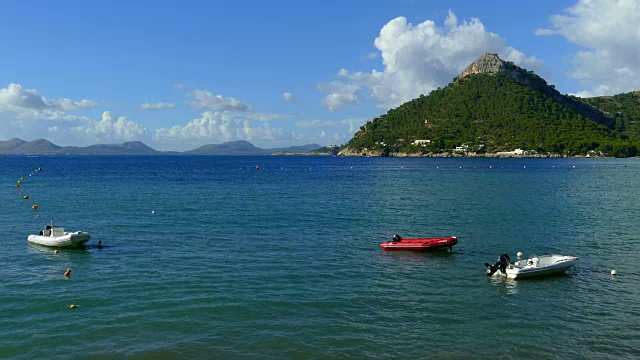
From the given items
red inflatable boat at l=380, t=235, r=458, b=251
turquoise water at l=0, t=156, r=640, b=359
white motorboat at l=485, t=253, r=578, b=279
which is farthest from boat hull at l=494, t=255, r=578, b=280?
red inflatable boat at l=380, t=235, r=458, b=251

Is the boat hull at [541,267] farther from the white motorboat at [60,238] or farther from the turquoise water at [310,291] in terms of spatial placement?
the white motorboat at [60,238]

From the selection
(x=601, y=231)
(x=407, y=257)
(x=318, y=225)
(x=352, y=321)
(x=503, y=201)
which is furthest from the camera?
(x=503, y=201)

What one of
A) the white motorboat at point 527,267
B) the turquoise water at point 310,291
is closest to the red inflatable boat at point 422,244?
the turquoise water at point 310,291

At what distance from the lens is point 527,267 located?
111ft

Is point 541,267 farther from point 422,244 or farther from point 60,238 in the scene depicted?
point 60,238

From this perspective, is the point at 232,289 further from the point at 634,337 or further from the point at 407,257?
the point at 634,337

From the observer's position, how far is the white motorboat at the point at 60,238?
4166cm

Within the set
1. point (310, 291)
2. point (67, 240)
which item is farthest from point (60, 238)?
point (310, 291)

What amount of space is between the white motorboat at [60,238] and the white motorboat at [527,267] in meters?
33.1

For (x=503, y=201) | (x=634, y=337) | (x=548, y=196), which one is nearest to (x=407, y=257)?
(x=634, y=337)

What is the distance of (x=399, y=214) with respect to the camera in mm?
64125

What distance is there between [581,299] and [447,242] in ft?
42.4

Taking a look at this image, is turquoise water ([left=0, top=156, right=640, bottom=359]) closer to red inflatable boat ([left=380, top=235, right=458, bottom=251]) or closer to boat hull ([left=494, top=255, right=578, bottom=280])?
boat hull ([left=494, top=255, right=578, bottom=280])

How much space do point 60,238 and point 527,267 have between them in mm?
37381
